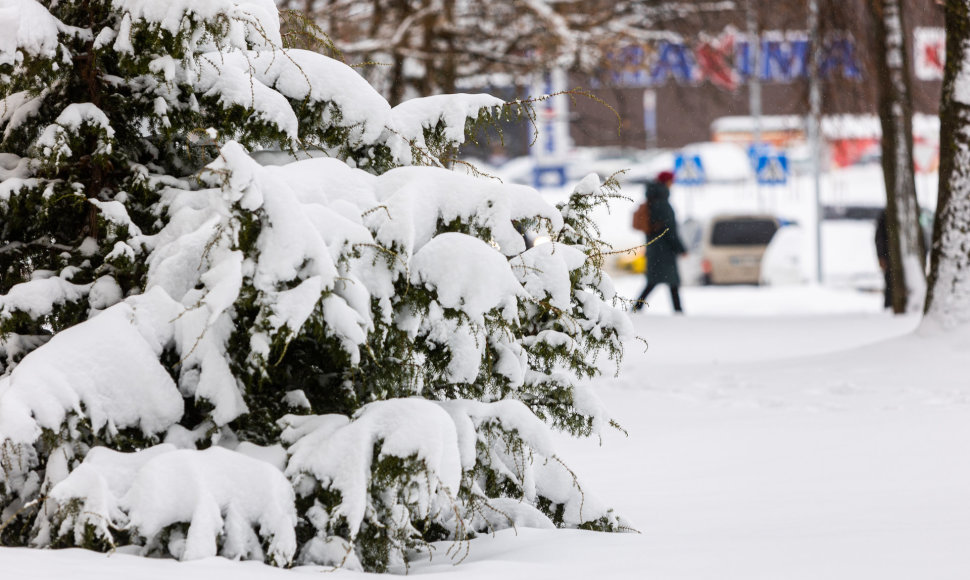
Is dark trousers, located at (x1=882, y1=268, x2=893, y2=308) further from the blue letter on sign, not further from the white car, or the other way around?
the blue letter on sign

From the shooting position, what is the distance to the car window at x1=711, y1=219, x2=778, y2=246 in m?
22.4

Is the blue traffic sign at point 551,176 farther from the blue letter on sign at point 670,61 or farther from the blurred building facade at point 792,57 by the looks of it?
the blue letter on sign at point 670,61

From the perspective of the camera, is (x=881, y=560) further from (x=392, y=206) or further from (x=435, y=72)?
(x=435, y=72)

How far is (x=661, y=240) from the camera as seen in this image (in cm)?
1295

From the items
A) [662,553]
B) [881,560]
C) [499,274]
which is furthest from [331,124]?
[881,560]

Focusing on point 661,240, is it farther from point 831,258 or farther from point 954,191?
point 831,258

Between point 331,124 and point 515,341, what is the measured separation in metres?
0.93

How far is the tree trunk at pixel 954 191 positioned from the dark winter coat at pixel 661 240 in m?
4.07

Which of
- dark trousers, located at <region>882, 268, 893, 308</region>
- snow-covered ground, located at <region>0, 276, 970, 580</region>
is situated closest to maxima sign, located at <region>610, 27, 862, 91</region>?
dark trousers, located at <region>882, 268, 893, 308</region>

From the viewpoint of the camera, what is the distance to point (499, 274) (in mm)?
3383

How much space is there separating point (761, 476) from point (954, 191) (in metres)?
4.19

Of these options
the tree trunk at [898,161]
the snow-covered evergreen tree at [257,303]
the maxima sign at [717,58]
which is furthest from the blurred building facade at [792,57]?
the snow-covered evergreen tree at [257,303]

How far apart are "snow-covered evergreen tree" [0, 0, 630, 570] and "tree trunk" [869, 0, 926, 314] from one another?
8922 mm

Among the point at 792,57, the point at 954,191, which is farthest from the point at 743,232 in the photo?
the point at 954,191
